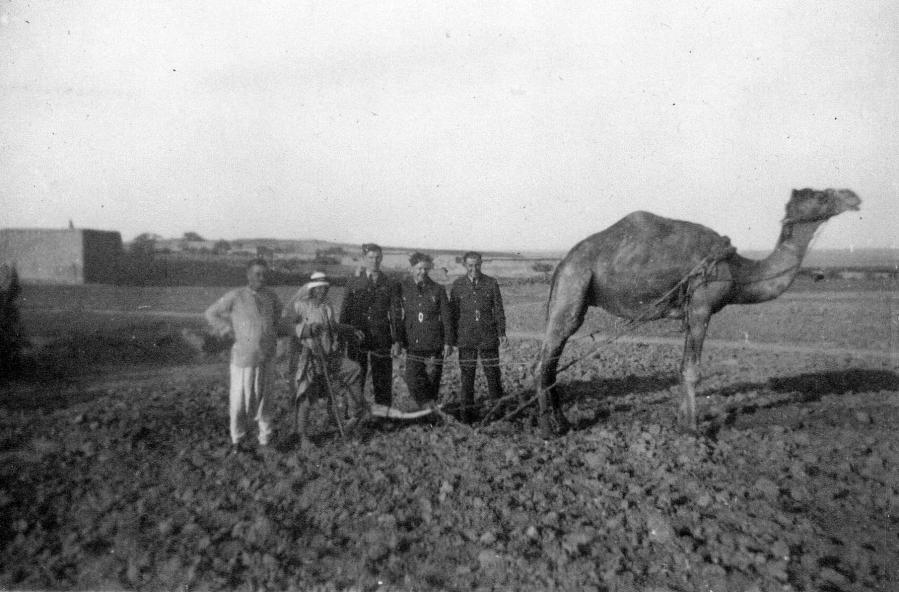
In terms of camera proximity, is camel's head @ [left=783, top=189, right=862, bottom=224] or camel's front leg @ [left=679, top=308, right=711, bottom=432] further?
camel's front leg @ [left=679, top=308, right=711, bottom=432]

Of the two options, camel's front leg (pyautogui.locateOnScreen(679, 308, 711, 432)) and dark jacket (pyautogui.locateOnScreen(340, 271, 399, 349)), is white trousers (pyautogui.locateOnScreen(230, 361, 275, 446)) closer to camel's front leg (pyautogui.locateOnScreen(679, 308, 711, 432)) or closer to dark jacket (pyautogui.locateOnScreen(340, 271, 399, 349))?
dark jacket (pyautogui.locateOnScreen(340, 271, 399, 349))

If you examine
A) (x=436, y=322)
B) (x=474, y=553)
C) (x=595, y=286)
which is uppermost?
(x=595, y=286)

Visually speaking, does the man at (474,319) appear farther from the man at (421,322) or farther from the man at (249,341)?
the man at (249,341)

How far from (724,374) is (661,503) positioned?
599 cm

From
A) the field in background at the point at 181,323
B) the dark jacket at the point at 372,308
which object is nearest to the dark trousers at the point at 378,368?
the dark jacket at the point at 372,308

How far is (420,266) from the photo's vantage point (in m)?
6.57

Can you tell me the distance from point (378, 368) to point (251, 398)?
1.61 metres

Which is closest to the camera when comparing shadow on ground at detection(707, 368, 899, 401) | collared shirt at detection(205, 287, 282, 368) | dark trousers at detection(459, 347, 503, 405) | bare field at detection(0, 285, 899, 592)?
bare field at detection(0, 285, 899, 592)

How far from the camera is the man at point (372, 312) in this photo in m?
6.47

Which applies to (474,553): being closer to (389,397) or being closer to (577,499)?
(577,499)

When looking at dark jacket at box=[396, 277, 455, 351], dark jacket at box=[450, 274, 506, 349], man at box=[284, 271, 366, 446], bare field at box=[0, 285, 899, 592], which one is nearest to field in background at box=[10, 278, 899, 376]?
dark jacket at box=[450, 274, 506, 349]

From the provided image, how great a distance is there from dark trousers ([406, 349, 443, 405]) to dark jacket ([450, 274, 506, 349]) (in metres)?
0.36

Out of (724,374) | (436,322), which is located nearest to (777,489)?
(436,322)

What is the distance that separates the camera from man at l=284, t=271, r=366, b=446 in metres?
5.96
